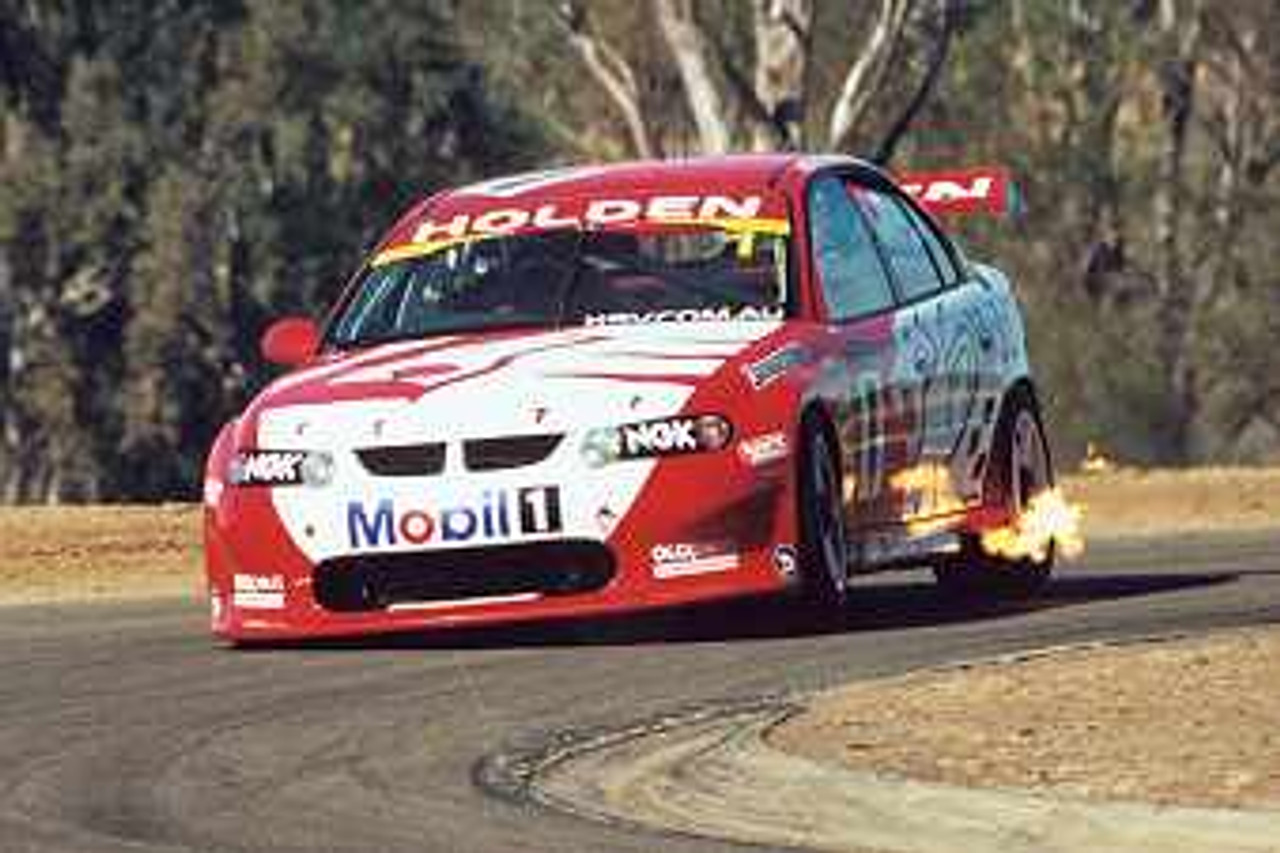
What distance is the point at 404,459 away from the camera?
1231 cm

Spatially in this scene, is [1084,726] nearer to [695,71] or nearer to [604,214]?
[604,214]

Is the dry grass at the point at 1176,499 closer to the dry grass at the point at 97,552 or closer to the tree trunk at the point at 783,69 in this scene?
the dry grass at the point at 97,552

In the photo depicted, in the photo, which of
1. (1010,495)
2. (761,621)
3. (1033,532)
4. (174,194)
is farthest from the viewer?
(174,194)

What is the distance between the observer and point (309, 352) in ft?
45.7

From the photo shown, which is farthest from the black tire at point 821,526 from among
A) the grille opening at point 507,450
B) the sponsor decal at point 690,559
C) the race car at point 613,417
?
the grille opening at point 507,450

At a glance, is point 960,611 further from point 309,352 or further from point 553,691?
point 553,691

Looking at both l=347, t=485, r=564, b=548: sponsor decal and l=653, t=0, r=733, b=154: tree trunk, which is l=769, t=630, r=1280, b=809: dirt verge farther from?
l=653, t=0, r=733, b=154: tree trunk

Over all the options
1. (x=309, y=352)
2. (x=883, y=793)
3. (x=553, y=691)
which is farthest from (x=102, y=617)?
(x=883, y=793)

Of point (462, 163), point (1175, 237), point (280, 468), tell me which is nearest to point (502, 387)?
point (280, 468)

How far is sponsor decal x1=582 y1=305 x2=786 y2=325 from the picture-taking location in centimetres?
1333

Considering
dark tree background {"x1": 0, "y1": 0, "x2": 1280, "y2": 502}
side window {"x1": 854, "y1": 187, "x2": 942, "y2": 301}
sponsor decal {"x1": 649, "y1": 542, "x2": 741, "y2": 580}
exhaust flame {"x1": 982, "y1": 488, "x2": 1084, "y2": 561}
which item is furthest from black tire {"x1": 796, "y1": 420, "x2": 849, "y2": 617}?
dark tree background {"x1": 0, "y1": 0, "x2": 1280, "y2": 502}

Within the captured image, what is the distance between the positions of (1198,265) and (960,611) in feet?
120

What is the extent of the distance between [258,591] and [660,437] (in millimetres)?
1467

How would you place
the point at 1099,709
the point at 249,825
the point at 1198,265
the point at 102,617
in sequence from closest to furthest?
1. the point at 249,825
2. the point at 1099,709
3. the point at 102,617
4. the point at 1198,265
